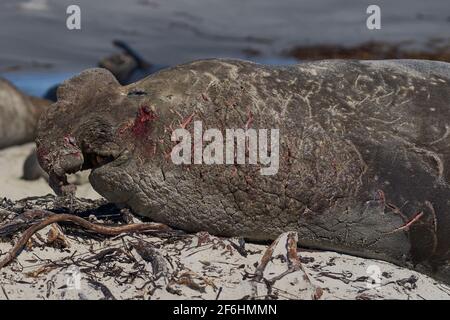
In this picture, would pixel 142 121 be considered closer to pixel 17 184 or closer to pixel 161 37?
pixel 17 184

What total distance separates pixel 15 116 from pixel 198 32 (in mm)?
2622

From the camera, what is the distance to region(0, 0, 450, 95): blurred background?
9.32m

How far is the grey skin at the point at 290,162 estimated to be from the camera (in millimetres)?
3363

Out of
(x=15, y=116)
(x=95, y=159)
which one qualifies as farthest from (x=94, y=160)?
(x=15, y=116)

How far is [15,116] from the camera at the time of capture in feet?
31.6

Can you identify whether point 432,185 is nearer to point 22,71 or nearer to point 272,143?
point 272,143

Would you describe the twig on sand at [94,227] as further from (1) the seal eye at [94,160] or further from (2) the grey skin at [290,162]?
(1) the seal eye at [94,160]

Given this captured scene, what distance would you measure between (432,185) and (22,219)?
1.83 m

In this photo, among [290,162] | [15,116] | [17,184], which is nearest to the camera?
[290,162]

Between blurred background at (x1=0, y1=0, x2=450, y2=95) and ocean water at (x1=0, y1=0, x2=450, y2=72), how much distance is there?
1 centimetres

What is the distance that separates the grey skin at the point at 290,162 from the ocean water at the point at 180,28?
5693mm

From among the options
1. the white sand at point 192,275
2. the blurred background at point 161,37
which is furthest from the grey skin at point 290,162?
the blurred background at point 161,37

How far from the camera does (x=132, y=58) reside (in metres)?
10.6
